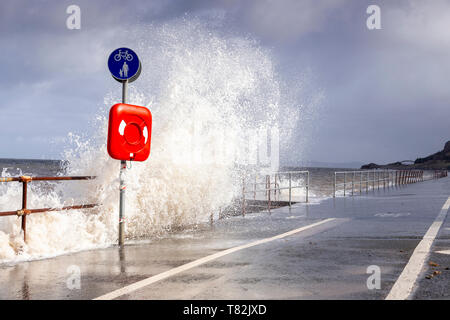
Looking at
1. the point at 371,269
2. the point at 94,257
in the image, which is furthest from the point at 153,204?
the point at 371,269

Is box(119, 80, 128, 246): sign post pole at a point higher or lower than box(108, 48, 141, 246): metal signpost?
lower

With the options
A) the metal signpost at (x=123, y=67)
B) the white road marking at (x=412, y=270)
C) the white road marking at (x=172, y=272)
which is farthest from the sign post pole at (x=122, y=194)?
the white road marking at (x=412, y=270)

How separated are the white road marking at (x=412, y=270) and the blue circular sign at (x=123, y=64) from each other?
5436 mm

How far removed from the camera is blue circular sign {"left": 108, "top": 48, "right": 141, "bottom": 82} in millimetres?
8688

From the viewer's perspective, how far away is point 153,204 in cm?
1076

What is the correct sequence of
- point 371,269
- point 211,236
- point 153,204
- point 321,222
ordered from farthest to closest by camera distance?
point 321,222
point 153,204
point 211,236
point 371,269

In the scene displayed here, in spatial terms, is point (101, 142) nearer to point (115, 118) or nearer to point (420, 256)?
point (115, 118)

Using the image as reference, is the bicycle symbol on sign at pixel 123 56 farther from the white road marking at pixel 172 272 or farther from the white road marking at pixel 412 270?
Answer: the white road marking at pixel 412 270

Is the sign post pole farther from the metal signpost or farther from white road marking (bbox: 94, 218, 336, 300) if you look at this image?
white road marking (bbox: 94, 218, 336, 300)

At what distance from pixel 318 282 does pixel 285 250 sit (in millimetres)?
2272

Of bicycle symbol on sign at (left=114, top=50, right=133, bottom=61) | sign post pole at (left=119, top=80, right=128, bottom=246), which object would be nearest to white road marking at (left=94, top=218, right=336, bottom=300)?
sign post pole at (left=119, top=80, right=128, bottom=246)

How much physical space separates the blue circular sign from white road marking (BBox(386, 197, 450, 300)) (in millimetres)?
5436

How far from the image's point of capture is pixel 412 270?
20.9 feet
